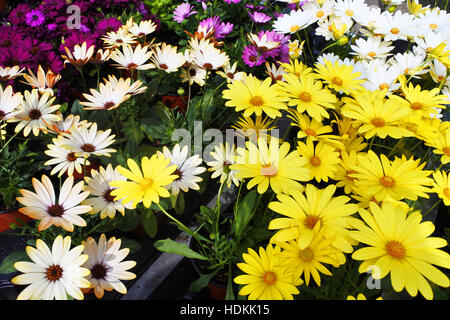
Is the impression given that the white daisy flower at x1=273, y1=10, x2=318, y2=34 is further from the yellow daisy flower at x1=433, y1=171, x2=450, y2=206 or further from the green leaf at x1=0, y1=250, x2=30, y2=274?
the green leaf at x1=0, y1=250, x2=30, y2=274

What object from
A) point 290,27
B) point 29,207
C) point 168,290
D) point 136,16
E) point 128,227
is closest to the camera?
point 29,207

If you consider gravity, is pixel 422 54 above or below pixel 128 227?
above

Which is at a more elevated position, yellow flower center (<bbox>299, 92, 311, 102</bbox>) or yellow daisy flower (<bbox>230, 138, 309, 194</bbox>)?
yellow flower center (<bbox>299, 92, 311, 102</bbox>)

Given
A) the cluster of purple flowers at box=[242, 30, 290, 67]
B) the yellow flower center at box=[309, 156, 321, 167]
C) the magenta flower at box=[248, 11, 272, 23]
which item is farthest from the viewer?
the magenta flower at box=[248, 11, 272, 23]

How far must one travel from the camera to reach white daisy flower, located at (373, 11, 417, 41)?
3.23 ft

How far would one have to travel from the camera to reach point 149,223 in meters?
0.89

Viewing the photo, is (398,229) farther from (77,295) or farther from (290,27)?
(290,27)

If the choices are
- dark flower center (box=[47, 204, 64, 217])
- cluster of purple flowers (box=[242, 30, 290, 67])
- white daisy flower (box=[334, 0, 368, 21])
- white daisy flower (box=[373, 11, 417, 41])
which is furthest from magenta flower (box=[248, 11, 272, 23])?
dark flower center (box=[47, 204, 64, 217])

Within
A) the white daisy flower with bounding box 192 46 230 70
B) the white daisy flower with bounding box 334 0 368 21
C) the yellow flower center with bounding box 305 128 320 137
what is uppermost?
the white daisy flower with bounding box 334 0 368 21

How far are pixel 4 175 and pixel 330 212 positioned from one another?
2.96 feet

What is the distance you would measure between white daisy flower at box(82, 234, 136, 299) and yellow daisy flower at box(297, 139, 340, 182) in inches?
15.6

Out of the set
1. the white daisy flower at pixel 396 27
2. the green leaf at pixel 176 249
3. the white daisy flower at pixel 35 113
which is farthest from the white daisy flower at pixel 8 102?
the white daisy flower at pixel 396 27

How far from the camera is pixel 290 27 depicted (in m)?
1.24
